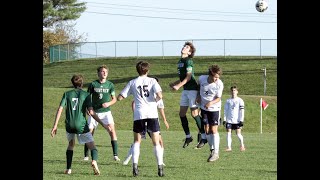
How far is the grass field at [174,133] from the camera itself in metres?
14.0

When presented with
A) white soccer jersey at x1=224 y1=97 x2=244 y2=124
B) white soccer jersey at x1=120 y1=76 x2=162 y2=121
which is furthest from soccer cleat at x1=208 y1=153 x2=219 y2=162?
white soccer jersey at x1=224 y1=97 x2=244 y2=124

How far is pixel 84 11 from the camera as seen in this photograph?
94.4 m

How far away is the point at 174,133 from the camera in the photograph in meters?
33.8

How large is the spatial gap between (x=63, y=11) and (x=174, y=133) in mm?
60294

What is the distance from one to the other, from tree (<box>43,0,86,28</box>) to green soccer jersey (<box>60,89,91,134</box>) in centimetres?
7703

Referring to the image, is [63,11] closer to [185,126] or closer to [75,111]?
[185,126]

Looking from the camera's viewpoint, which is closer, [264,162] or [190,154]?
[264,162]

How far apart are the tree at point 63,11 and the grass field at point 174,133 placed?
50.9 ft

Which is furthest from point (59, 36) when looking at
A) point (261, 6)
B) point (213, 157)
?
point (213, 157)

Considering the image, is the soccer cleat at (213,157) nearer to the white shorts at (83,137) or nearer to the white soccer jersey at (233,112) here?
the white shorts at (83,137)

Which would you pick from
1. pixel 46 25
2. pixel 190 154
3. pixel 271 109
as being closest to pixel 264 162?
pixel 190 154

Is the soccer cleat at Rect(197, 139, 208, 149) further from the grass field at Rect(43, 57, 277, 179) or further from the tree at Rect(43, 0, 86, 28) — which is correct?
the tree at Rect(43, 0, 86, 28)
